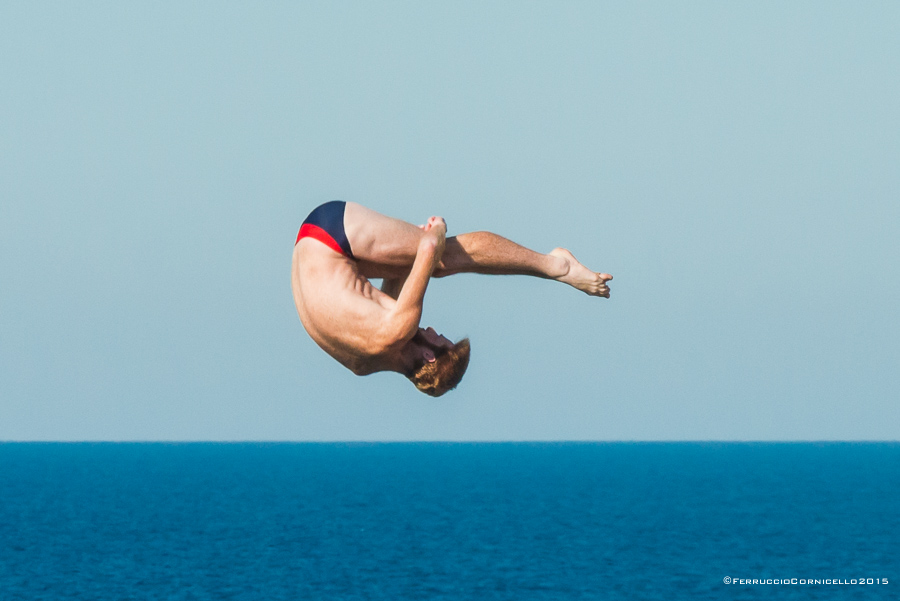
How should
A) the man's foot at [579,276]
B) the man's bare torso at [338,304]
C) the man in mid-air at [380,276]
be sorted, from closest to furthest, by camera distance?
the man in mid-air at [380,276]
the man's bare torso at [338,304]
the man's foot at [579,276]

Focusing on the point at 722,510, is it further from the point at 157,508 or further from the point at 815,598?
the point at 157,508

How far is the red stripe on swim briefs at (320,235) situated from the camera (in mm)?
10148

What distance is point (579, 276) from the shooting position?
1116 centimetres

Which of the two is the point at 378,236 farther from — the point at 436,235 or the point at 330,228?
the point at 436,235

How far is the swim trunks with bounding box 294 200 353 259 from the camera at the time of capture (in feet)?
33.3

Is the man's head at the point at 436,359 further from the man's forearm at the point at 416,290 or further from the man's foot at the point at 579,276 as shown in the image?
the man's foot at the point at 579,276

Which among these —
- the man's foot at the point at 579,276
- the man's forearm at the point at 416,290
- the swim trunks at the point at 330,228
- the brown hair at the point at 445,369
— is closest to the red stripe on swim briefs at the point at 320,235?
the swim trunks at the point at 330,228

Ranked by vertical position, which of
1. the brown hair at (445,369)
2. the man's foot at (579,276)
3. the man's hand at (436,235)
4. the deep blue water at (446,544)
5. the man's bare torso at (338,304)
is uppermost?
the deep blue water at (446,544)

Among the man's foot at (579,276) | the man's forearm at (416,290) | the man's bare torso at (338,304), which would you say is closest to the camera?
the man's forearm at (416,290)

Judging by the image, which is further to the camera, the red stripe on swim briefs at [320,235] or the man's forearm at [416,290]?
the red stripe on swim briefs at [320,235]

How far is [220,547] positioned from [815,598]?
191 ft

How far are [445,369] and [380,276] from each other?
43.5 inches

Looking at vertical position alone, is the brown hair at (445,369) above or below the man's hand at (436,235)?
below

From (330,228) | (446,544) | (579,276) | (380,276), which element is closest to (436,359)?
(380,276)
